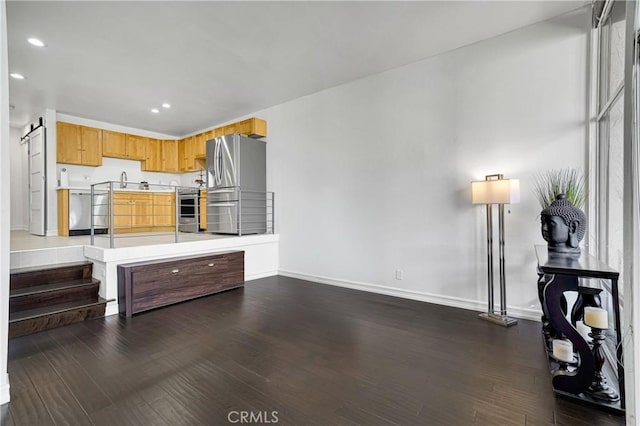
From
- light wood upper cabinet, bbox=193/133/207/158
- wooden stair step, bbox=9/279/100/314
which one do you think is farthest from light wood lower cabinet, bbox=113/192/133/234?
wooden stair step, bbox=9/279/100/314

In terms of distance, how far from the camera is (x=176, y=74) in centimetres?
406

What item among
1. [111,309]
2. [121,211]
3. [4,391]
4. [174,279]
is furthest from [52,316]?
[121,211]

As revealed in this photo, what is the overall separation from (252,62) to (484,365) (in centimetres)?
392

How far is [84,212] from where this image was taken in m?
5.74

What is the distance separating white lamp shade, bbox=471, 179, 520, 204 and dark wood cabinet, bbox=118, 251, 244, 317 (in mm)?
3196

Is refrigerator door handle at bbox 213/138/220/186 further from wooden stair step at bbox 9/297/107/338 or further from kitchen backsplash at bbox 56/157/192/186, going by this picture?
wooden stair step at bbox 9/297/107/338

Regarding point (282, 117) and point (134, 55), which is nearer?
point (134, 55)

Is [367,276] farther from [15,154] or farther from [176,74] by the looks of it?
[15,154]

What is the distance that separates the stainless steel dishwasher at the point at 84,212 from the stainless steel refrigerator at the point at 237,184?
7.02 ft

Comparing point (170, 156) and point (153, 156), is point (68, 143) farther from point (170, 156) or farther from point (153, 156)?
point (170, 156)

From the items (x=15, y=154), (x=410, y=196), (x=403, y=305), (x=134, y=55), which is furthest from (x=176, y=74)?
(x=15, y=154)

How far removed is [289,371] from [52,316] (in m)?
2.47

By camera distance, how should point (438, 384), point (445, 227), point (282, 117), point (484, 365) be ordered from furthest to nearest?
1. point (282, 117)
2. point (445, 227)
3. point (484, 365)
4. point (438, 384)

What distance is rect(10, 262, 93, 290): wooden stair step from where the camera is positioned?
10.5ft
